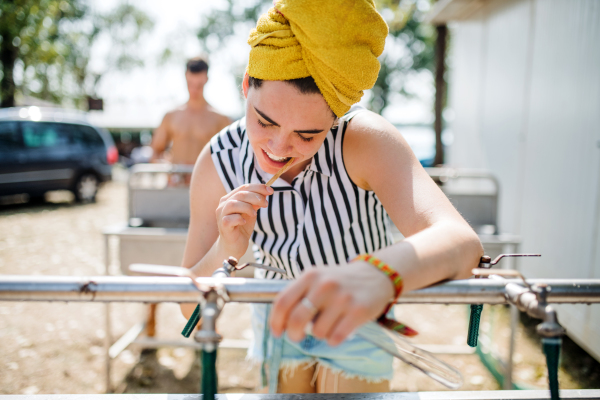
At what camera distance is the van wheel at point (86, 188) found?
10492 mm

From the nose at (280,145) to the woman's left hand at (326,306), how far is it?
1.54 ft

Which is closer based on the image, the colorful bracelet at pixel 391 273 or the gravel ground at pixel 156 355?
the colorful bracelet at pixel 391 273

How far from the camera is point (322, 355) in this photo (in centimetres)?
144

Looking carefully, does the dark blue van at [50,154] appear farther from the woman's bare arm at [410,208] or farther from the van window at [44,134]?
the woman's bare arm at [410,208]

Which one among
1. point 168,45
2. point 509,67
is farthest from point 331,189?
point 168,45

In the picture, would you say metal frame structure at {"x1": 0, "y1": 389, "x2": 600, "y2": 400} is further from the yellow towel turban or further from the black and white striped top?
the yellow towel turban

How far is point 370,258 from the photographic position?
796 mm

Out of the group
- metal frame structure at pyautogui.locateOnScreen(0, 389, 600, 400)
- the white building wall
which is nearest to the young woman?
metal frame structure at pyautogui.locateOnScreen(0, 389, 600, 400)

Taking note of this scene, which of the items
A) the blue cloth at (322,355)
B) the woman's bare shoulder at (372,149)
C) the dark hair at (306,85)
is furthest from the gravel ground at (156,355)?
the dark hair at (306,85)

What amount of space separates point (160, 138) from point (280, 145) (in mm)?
4199

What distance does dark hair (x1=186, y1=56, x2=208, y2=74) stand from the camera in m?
4.45

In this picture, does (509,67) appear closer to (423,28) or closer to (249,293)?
(249,293)

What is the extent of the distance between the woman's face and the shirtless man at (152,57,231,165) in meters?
3.75

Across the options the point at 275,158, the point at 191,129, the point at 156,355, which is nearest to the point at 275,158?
the point at 275,158
